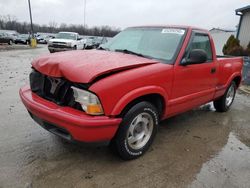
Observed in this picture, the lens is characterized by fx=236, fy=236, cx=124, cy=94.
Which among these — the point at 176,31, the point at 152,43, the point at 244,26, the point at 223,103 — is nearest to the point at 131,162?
the point at 152,43

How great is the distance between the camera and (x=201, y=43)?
4.24 m

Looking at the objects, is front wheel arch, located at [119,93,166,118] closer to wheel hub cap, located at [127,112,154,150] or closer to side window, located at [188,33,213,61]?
wheel hub cap, located at [127,112,154,150]

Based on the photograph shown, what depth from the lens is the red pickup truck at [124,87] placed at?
103 inches

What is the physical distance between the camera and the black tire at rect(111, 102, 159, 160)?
9.46 ft

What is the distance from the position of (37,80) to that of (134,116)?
4.78 feet

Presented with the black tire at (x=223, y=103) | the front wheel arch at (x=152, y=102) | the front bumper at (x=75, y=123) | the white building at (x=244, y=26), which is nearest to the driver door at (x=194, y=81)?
the front wheel arch at (x=152, y=102)

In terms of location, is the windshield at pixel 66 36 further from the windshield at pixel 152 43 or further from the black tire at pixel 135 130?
the black tire at pixel 135 130

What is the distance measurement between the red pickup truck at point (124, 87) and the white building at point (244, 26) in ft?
45.3

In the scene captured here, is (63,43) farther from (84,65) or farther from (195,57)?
(84,65)

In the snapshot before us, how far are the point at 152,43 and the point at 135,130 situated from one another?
4.84 feet

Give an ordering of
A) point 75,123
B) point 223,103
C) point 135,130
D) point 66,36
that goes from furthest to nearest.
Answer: point 66,36, point 223,103, point 135,130, point 75,123

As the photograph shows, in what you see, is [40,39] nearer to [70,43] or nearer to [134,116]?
[70,43]

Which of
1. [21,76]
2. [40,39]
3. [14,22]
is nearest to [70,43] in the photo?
[21,76]

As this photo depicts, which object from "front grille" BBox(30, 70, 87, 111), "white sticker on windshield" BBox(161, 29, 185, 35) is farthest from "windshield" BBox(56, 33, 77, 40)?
"front grille" BBox(30, 70, 87, 111)
